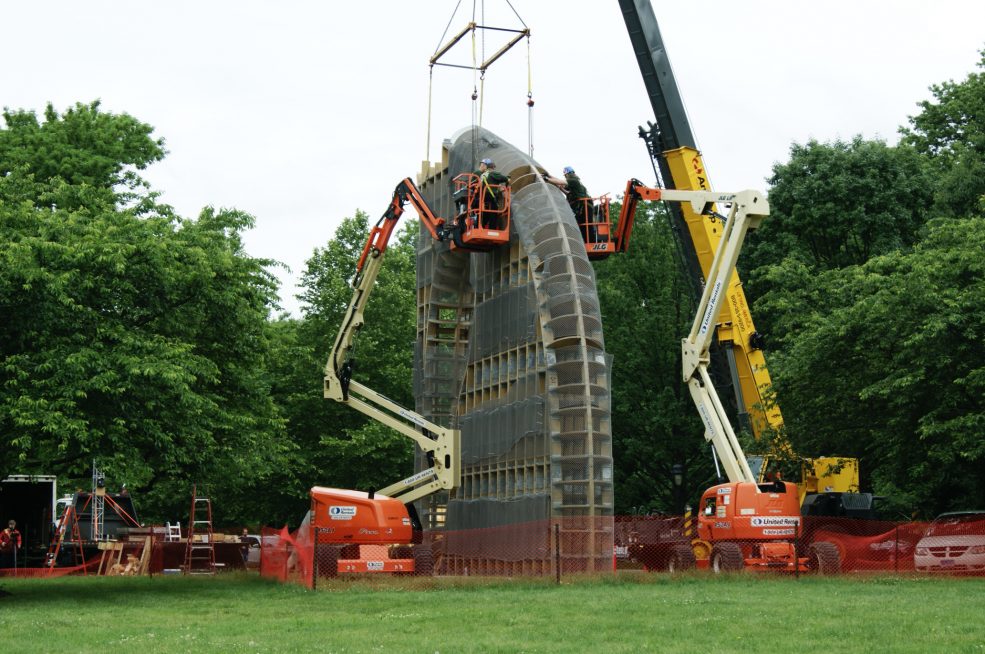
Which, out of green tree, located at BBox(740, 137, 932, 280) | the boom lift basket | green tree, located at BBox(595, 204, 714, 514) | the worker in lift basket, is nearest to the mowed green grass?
the boom lift basket

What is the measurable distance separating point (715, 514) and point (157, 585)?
13.1 m

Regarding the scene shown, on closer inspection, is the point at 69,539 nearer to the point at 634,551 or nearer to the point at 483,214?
the point at 483,214

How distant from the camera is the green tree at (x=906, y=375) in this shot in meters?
29.6

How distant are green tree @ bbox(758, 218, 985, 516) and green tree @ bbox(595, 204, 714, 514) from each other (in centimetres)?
1475

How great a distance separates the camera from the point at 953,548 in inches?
1048

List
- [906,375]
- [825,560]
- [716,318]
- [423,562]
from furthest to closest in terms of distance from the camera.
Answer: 1. [423,562]
2. [906,375]
3. [716,318]
4. [825,560]

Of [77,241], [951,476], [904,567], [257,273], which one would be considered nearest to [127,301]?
[77,241]

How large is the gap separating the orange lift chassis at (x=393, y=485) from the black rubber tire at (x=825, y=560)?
8.58 meters

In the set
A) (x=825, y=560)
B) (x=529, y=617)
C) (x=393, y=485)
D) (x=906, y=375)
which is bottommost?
(x=529, y=617)

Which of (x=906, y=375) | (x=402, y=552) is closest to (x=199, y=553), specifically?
(x=402, y=552)

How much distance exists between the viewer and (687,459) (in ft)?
171

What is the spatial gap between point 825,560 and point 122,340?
14.9 meters

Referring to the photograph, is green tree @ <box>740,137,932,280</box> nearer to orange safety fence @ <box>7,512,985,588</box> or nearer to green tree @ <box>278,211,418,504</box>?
green tree @ <box>278,211,418,504</box>

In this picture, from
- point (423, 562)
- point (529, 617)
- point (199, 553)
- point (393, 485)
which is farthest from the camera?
point (199, 553)
